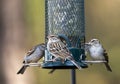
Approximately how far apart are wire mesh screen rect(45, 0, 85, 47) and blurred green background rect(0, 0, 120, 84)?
7.97 ft

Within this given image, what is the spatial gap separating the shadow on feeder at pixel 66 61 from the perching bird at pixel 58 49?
0.05 m

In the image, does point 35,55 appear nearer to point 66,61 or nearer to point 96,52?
point 96,52

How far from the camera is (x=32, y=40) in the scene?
38.9 feet

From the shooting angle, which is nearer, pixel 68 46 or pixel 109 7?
pixel 68 46

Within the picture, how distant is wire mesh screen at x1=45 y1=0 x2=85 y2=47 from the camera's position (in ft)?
30.1

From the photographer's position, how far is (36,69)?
1191 cm

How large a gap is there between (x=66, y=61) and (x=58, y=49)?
0.17 meters

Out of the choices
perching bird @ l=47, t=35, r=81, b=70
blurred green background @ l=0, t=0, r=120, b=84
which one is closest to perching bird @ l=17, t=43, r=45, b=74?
perching bird @ l=47, t=35, r=81, b=70

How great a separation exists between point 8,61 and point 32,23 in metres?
0.62

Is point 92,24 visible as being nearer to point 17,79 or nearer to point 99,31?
point 99,31

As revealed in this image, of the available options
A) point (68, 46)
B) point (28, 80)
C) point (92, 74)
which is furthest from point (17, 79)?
point (68, 46)

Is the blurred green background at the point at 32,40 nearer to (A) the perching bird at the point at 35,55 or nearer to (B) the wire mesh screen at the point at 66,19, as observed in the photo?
(A) the perching bird at the point at 35,55

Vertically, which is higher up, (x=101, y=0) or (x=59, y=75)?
(x=101, y=0)

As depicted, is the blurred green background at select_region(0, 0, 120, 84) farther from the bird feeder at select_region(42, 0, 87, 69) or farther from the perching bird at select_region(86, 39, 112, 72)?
the bird feeder at select_region(42, 0, 87, 69)
